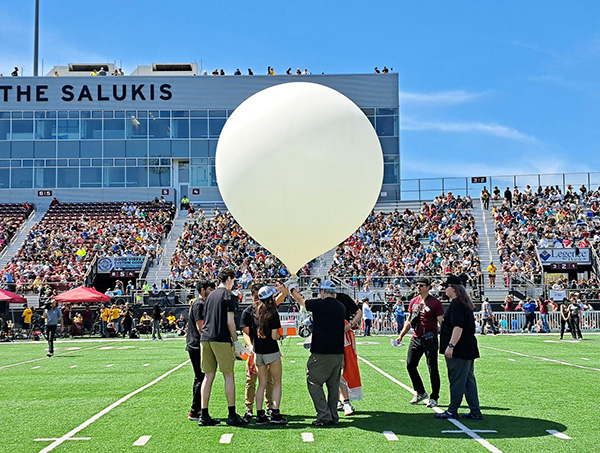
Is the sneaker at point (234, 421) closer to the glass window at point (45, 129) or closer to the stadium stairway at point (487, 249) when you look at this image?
the stadium stairway at point (487, 249)

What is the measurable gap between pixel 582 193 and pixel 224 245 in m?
20.9

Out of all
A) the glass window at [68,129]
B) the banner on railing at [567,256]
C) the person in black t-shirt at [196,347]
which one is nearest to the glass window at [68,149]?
the glass window at [68,129]

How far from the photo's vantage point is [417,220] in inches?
1738

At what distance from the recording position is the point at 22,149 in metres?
52.2

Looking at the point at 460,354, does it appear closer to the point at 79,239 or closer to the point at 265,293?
the point at 265,293

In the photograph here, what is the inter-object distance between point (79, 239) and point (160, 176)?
9.10 m

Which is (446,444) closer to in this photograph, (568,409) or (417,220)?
(568,409)

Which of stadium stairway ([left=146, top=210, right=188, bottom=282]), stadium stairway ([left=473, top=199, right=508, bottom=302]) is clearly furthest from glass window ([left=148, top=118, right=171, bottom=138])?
stadium stairway ([left=473, top=199, right=508, bottom=302])

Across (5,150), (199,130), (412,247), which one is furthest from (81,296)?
(5,150)

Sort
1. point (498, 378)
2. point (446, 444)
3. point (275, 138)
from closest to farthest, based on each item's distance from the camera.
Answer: point (446, 444)
point (275, 138)
point (498, 378)

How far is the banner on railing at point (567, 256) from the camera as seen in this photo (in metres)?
37.9

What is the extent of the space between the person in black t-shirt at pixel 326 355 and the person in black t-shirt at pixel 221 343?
83 cm

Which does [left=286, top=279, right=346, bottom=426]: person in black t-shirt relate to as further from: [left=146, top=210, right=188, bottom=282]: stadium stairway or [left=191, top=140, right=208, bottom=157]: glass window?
[left=191, top=140, right=208, bottom=157]: glass window

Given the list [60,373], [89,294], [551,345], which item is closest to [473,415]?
[60,373]
